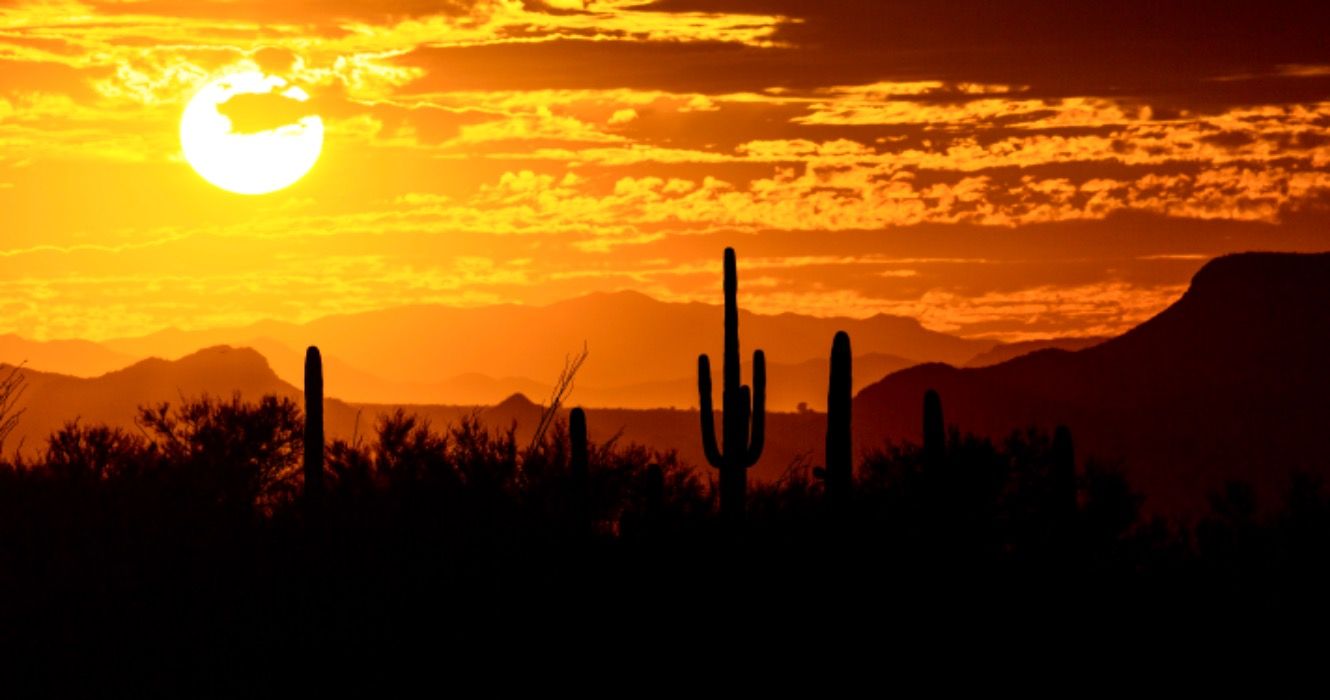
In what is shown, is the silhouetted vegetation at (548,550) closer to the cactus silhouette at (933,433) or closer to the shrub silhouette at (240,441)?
the cactus silhouette at (933,433)

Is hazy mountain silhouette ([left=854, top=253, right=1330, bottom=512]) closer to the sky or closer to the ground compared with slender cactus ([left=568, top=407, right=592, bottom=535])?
closer to the sky

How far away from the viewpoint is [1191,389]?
11869 cm

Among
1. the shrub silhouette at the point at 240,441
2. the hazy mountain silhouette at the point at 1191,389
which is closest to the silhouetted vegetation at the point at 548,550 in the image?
the shrub silhouette at the point at 240,441

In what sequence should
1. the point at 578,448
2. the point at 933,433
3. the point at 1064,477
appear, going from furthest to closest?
the point at 1064,477 < the point at 578,448 < the point at 933,433

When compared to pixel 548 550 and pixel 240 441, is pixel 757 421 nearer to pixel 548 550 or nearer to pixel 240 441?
pixel 548 550

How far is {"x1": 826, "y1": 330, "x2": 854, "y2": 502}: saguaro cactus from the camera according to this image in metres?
19.8

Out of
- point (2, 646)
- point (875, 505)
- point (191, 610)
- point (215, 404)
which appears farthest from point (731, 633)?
point (215, 404)

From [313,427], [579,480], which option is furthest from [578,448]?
[313,427]

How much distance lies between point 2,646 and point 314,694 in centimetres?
324

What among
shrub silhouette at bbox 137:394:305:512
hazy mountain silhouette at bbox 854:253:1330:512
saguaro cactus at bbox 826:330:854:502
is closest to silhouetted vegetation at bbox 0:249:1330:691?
saguaro cactus at bbox 826:330:854:502

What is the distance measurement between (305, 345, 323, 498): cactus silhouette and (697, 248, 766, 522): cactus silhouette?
5038 millimetres

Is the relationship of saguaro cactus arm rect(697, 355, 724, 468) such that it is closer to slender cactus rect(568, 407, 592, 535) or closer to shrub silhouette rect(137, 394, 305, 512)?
slender cactus rect(568, 407, 592, 535)

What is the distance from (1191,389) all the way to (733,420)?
4021 inches

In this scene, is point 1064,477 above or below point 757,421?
below
